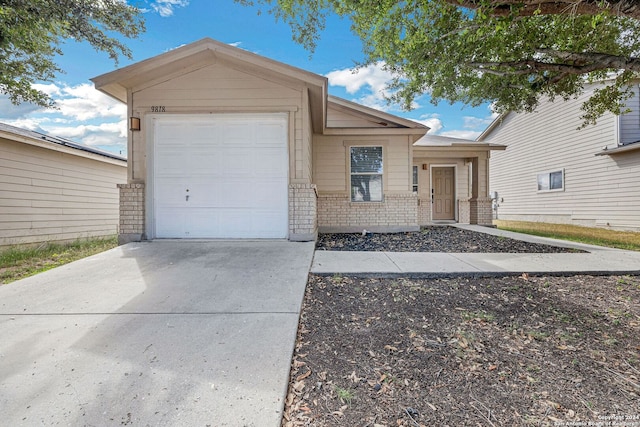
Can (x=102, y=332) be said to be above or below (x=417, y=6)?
below

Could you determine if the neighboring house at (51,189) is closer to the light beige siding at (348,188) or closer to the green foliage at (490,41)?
the green foliage at (490,41)

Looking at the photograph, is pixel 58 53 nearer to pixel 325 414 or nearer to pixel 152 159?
pixel 152 159

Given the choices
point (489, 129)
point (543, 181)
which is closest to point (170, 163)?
point (543, 181)

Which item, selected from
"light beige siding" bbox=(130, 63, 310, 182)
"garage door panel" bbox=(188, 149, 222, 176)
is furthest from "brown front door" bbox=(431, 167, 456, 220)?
"garage door panel" bbox=(188, 149, 222, 176)

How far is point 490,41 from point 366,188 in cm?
486

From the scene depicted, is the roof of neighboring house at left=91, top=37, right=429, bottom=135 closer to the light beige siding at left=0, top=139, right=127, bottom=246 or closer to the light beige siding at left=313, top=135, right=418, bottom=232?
the light beige siding at left=313, top=135, right=418, bottom=232

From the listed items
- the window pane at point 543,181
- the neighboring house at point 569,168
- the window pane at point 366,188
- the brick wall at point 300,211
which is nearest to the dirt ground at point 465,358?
the brick wall at point 300,211

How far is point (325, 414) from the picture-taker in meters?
1.66

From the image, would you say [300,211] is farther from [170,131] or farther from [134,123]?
[134,123]

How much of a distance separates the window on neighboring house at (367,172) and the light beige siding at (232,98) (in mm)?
3487

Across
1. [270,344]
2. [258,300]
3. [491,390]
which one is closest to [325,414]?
[270,344]

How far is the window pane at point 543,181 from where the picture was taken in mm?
14328

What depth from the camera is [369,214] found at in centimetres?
914

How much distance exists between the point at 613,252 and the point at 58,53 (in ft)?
44.5
